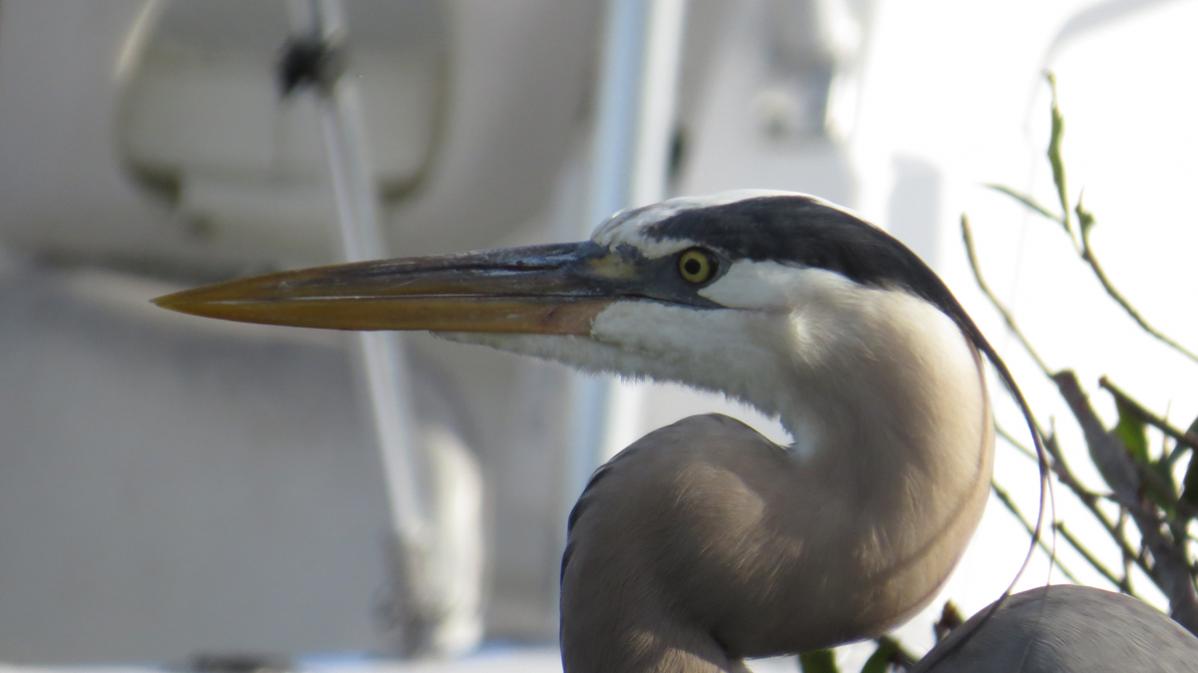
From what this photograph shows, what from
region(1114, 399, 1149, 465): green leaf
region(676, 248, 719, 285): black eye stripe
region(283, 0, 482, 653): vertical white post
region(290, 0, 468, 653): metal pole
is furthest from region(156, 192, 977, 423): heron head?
region(290, 0, 468, 653): metal pole

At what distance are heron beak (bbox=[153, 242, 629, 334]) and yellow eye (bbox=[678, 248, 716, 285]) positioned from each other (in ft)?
0.10

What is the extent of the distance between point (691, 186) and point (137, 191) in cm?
116

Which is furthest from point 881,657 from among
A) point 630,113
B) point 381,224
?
point 381,224

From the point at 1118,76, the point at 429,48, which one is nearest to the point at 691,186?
the point at 429,48

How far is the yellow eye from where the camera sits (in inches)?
27.6

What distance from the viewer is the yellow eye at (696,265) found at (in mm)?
701

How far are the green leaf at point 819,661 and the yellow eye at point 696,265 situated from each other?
187mm

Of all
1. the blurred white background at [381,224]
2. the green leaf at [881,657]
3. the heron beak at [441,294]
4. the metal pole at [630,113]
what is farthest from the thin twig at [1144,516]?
the blurred white background at [381,224]

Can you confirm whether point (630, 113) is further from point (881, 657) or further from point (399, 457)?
point (881, 657)

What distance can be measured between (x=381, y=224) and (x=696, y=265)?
2344 mm

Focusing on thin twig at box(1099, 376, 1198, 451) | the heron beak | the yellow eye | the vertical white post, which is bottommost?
the vertical white post

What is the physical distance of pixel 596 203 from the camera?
2080 millimetres

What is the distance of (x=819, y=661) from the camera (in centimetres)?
69

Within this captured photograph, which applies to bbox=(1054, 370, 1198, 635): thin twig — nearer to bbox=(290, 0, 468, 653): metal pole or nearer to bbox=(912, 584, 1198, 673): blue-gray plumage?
bbox=(912, 584, 1198, 673): blue-gray plumage
